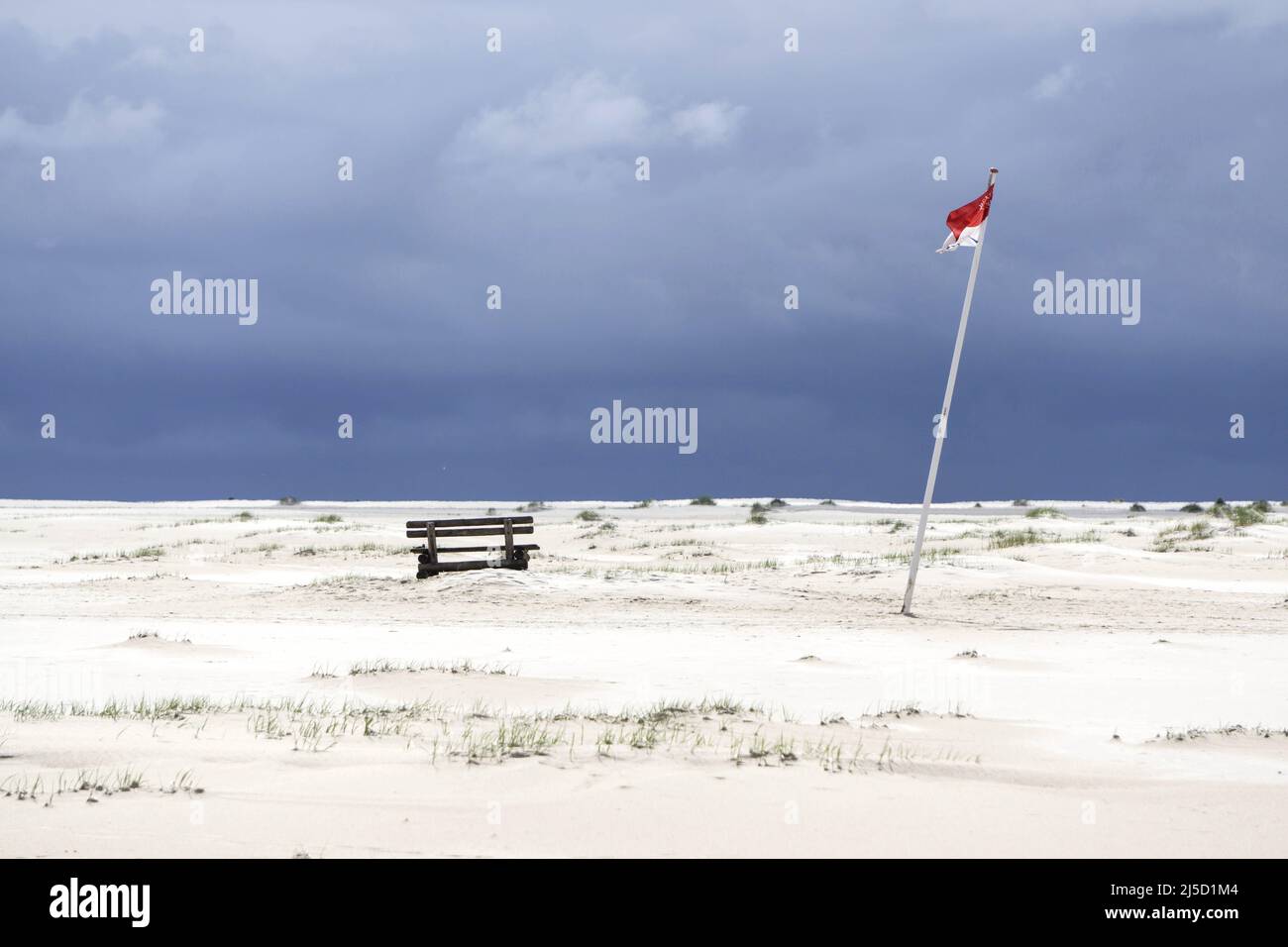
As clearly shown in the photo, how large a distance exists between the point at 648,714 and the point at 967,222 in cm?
1247

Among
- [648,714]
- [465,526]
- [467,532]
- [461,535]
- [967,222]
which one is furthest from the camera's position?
[465,526]

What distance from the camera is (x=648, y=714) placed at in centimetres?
1006

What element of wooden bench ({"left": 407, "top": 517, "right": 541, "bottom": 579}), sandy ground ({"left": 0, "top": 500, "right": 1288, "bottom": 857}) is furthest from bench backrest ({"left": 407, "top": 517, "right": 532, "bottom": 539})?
sandy ground ({"left": 0, "top": 500, "right": 1288, "bottom": 857})

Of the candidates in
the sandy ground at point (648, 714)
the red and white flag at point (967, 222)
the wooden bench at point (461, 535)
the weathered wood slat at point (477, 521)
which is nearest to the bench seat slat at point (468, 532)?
the wooden bench at point (461, 535)

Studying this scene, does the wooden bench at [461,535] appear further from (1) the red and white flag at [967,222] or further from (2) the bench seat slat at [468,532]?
(1) the red and white flag at [967,222]

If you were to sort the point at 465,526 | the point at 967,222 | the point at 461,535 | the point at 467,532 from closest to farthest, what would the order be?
the point at 967,222 < the point at 461,535 < the point at 467,532 < the point at 465,526

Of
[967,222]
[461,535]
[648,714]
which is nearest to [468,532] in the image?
[461,535]

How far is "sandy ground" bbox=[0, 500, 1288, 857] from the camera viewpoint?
6332 millimetres

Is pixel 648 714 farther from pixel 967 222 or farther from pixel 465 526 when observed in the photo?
pixel 465 526

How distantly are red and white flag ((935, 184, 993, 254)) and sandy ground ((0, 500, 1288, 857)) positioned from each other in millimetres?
6511

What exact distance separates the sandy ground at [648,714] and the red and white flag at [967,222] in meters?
6.51

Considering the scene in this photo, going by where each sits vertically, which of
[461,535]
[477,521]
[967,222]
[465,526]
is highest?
[967,222]
